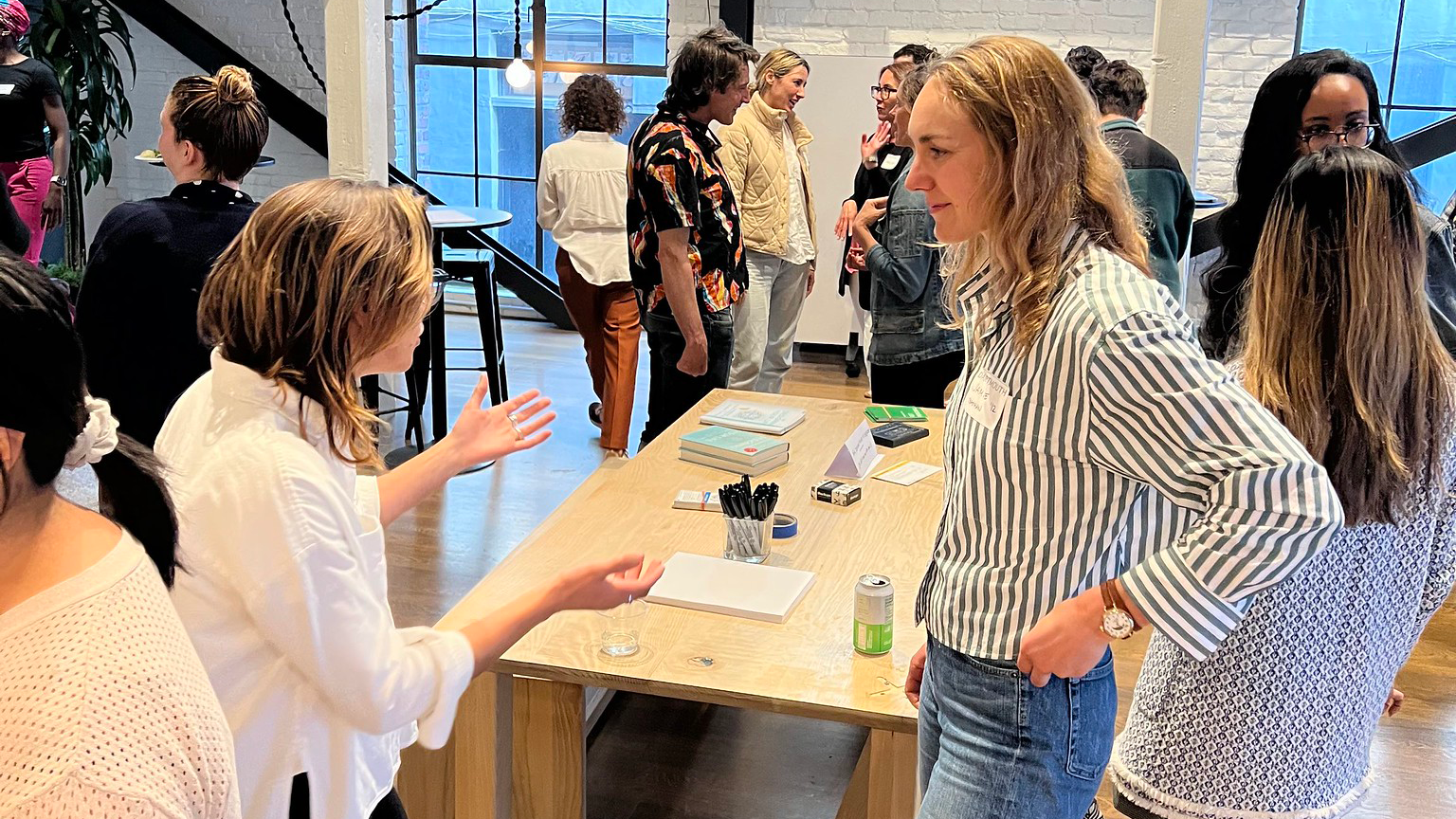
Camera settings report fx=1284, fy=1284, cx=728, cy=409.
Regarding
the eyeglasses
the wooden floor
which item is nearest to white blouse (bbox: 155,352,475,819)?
the wooden floor

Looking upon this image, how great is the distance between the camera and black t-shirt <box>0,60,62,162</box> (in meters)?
5.21

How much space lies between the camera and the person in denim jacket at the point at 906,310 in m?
3.67

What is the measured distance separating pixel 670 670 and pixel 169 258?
1.50 m

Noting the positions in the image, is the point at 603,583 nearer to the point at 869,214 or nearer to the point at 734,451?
the point at 734,451

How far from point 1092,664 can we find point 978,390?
325 millimetres

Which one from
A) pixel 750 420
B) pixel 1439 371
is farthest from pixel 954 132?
pixel 750 420

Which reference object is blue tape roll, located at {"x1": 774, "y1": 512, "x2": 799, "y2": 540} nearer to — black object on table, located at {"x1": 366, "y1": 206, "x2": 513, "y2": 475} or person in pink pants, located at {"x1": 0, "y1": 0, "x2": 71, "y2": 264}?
black object on table, located at {"x1": 366, "y1": 206, "x2": 513, "y2": 475}

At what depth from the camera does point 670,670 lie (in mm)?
1992

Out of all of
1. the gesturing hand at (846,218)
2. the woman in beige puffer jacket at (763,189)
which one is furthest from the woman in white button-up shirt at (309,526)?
the woman in beige puffer jacket at (763,189)

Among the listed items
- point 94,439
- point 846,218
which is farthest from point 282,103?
point 94,439

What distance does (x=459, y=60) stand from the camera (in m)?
8.34

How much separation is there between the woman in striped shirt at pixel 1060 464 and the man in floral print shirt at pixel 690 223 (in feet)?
7.92

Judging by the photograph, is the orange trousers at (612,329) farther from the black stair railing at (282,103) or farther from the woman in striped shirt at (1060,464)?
the woman in striped shirt at (1060,464)

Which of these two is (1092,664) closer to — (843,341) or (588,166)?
(588,166)
